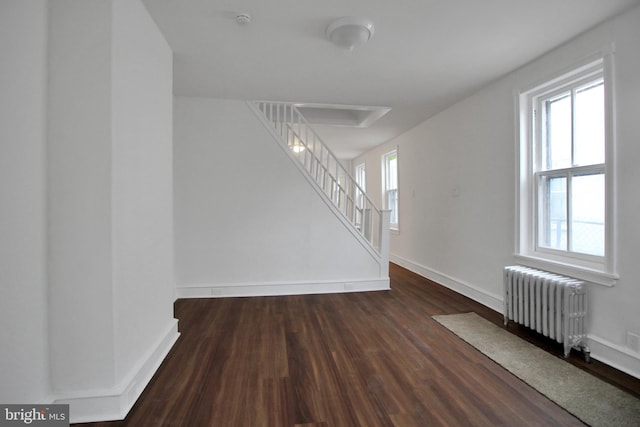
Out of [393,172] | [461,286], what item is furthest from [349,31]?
[393,172]

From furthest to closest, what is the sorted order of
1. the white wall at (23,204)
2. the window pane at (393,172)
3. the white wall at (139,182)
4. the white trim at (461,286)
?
1. the window pane at (393,172)
2. the white trim at (461,286)
3. the white wall at (139,182)
4. the white wall at (23,204)

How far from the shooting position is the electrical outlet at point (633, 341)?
2.00m

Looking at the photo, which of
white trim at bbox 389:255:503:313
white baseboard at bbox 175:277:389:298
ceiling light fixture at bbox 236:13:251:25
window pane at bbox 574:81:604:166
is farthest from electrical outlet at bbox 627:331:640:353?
ceiling light fixture at bbox 236:13:251:25

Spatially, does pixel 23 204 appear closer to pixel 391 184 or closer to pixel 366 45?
pixel 366 45

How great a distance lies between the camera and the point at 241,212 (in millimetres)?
3861

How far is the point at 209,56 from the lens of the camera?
8.74ft

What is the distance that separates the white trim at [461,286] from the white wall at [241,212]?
152 cm

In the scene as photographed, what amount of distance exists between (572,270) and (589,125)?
1193 millimetres

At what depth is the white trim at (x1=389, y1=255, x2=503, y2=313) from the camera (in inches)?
130

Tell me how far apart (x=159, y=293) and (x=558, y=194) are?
3.55m

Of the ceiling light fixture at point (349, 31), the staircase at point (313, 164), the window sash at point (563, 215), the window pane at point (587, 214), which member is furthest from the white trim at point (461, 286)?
the ceiling light fixture at point (349, 31)

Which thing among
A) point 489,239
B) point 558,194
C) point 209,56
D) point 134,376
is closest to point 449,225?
point 489,239

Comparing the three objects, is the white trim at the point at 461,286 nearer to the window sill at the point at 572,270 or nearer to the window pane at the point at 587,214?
the window sill at the point at 572,270

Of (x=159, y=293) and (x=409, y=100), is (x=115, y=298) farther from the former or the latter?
(x=409, y=100)
